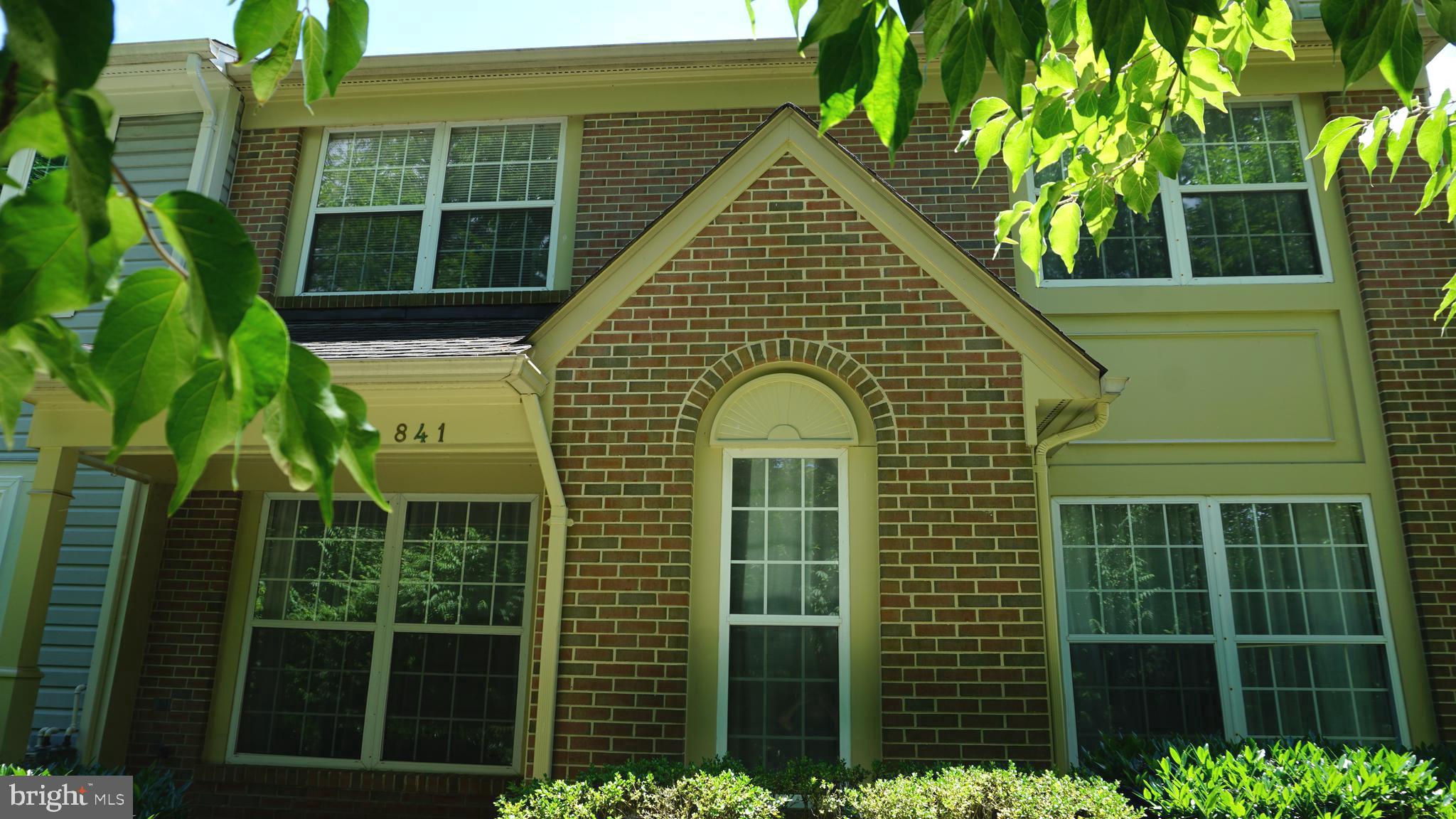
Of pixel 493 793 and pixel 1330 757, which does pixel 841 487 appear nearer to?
pixel 1330 757

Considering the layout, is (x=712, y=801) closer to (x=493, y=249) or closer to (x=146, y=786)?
(x=146, y=786)

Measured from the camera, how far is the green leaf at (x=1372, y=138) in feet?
11.6

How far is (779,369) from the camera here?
6.69 metres

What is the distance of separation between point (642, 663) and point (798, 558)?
120cm

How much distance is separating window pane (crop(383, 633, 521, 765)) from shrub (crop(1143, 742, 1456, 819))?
16.4 ft

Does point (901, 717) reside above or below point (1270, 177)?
below

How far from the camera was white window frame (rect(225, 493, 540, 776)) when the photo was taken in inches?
316

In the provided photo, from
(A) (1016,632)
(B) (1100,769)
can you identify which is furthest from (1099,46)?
(B) (1100,769)

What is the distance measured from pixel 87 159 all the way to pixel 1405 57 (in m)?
2.84

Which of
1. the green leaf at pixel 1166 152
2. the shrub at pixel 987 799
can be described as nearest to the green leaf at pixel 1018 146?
the green leaf at pixel 1166 152

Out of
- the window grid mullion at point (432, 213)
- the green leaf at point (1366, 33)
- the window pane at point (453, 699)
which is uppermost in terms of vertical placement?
the window grid mullion at point (432, 213)

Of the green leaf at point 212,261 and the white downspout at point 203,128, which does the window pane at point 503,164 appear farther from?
the green leaf at point 212,261

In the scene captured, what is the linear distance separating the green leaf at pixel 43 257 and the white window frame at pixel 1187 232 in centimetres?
827

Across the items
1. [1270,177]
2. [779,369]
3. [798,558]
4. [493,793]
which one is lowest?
[493,793]
